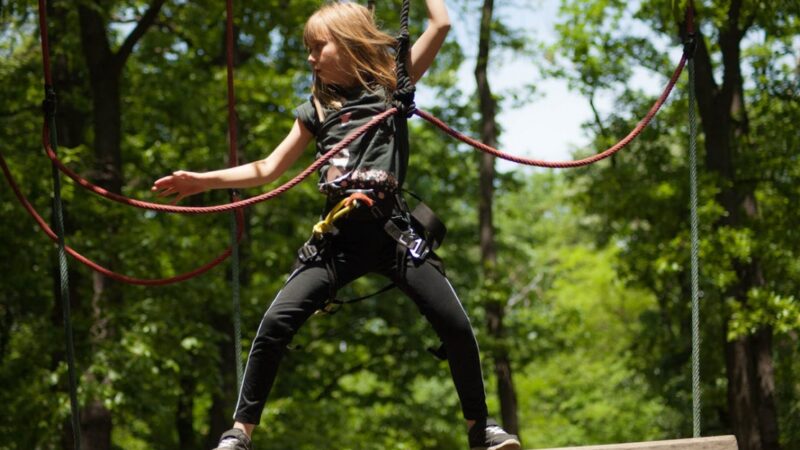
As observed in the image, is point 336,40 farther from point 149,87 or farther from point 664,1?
point 149,87

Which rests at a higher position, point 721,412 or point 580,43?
point 580,43

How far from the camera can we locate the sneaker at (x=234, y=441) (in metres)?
3.23

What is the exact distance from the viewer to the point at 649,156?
15.2 meters

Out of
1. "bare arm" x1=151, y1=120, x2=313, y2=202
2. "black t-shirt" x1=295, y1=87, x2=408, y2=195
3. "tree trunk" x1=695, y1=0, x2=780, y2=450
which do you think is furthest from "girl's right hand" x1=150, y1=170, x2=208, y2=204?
"tree trunk" x1=695, y1=0, x2=780, y2=450

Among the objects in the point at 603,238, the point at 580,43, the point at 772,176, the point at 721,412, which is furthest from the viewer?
the point at 603,238

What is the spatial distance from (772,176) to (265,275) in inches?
307

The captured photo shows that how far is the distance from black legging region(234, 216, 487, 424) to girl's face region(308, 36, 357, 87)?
1.65 feet

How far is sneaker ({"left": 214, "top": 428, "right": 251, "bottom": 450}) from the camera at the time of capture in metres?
3.23

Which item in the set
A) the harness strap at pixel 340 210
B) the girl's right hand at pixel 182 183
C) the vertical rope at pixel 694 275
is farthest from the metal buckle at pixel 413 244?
the vertical rope at pixel 694 275

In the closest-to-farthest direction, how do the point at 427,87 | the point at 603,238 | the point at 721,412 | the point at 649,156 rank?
the point at 649,156
the point at 721,412
the point at 427,87
the point at 603,238

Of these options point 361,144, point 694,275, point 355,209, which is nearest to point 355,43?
point 361,144

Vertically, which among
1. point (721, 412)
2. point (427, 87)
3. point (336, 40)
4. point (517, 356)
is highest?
point (427, 87)

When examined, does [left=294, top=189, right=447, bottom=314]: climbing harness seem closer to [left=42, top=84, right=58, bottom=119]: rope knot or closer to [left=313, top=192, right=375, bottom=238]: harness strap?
[left=313, top=192, right=375, bottom=238]: harness strap

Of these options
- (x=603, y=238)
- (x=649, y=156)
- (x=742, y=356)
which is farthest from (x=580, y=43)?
(x=603, y=238)
